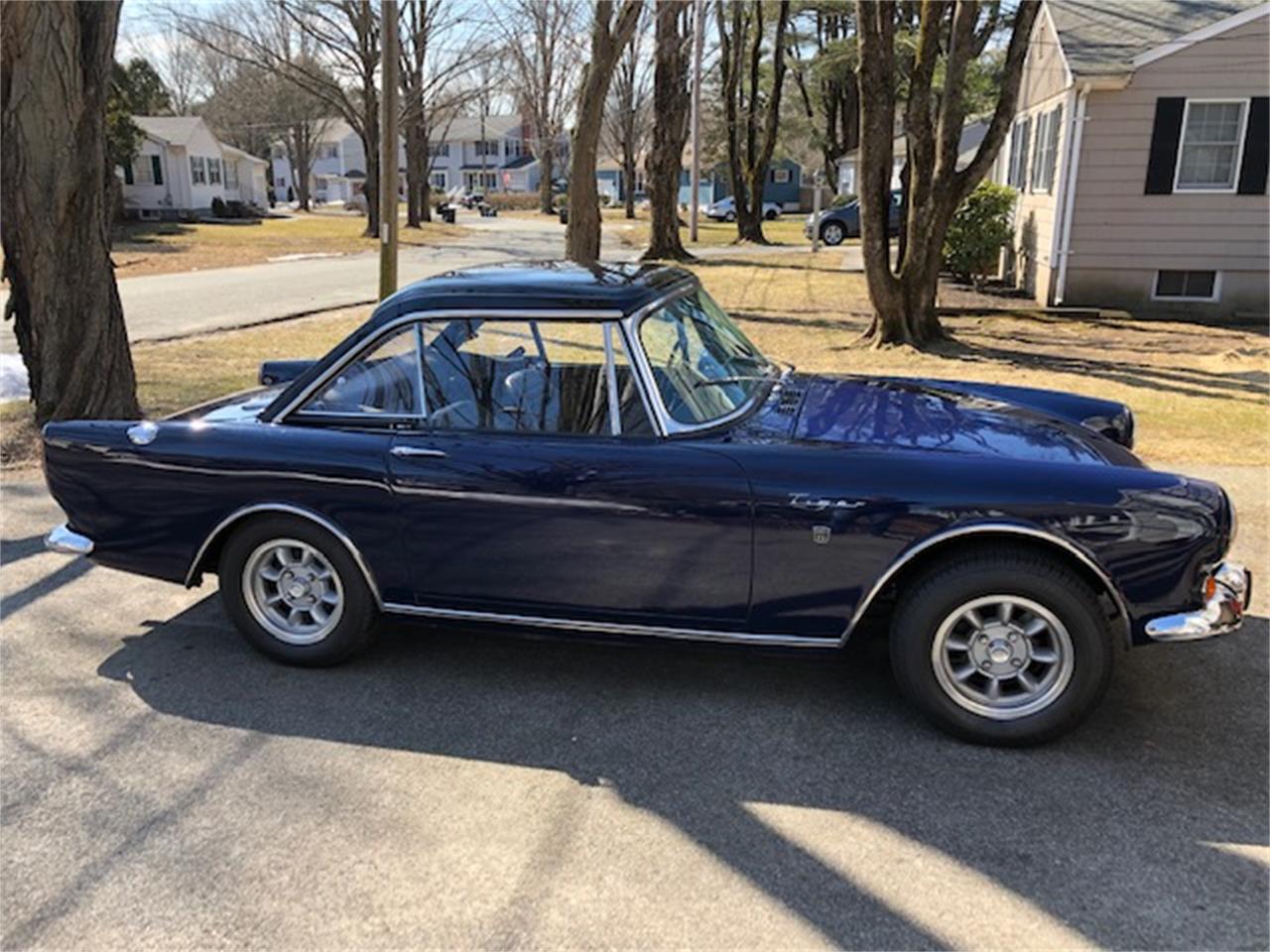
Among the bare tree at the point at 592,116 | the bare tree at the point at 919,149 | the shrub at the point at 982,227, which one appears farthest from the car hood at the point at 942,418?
the shrub at the point at 982,227

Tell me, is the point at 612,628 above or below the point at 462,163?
below

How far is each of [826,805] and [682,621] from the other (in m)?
0.81

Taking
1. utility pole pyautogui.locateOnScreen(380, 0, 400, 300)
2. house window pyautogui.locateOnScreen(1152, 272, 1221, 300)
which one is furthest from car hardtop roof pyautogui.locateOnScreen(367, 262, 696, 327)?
house window pyautogui.locateOnScreen(1152, 272, 1221, 300)

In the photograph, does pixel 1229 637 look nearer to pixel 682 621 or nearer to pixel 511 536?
pixel 682 621

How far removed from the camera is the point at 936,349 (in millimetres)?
11484

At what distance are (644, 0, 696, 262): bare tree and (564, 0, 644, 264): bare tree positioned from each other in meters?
11.8

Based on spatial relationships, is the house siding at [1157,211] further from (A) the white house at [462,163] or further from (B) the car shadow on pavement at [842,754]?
(A) the white house at [462,163]

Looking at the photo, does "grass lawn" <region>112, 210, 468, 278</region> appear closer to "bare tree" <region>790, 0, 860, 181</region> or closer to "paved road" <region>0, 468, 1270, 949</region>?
"bare tree" <region>790, 0, 860, 181</region>

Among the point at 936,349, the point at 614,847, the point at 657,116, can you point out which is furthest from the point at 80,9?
the point at 657,116

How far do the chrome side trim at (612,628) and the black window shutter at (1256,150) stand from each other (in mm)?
13968

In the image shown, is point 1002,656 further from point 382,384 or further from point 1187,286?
point 1187,286

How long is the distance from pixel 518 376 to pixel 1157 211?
13.6 meters

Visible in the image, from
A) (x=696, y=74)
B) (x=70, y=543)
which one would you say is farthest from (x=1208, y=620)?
(x=696, y=74)

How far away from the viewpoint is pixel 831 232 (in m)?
34.2
